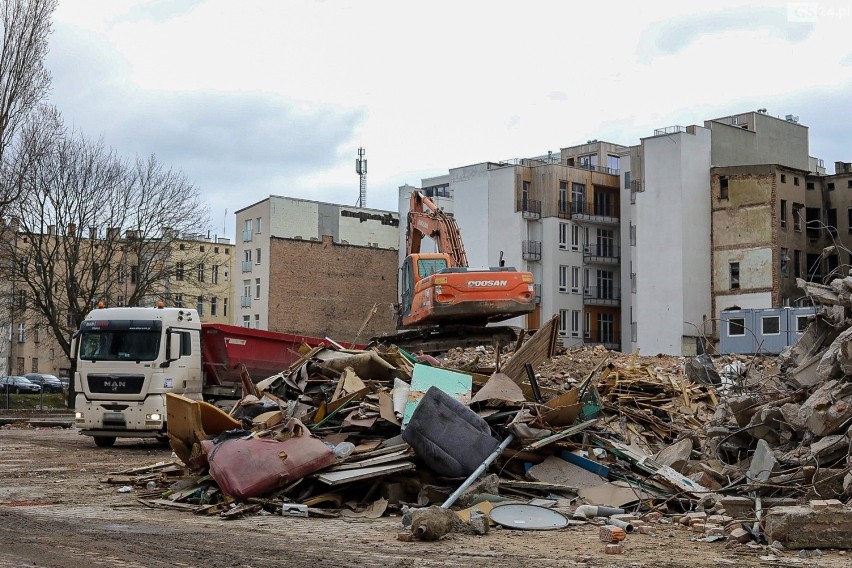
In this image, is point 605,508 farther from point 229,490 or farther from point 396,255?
point 396,255

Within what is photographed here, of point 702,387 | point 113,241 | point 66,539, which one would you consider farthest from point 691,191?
point 66,539

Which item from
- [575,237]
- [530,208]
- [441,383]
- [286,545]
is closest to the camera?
[286,545]

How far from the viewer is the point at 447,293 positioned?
24.2m

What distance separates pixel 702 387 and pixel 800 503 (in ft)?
21.3

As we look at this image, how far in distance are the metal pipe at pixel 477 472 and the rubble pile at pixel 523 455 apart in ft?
0.06

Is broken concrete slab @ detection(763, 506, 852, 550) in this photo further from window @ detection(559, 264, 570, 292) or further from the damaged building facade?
window @ detection(559, 264, 570, 292)

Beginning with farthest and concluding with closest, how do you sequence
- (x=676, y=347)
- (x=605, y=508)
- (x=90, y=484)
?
1. (x=676, y=347)
2. (x=90, y=484)
3. (x=605, y=508)

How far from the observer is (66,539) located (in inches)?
364

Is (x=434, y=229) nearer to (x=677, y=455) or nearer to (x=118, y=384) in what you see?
(x=118, y=384)

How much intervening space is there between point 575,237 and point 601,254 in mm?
2778

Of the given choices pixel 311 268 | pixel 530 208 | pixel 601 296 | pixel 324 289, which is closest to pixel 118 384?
pixel 530 208

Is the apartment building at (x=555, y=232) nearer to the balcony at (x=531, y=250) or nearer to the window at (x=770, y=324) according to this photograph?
the balcony at (x=531, y=250)

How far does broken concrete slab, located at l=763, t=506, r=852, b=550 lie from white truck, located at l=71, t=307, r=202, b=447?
14.3 meters

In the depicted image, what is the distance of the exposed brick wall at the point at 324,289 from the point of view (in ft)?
246
